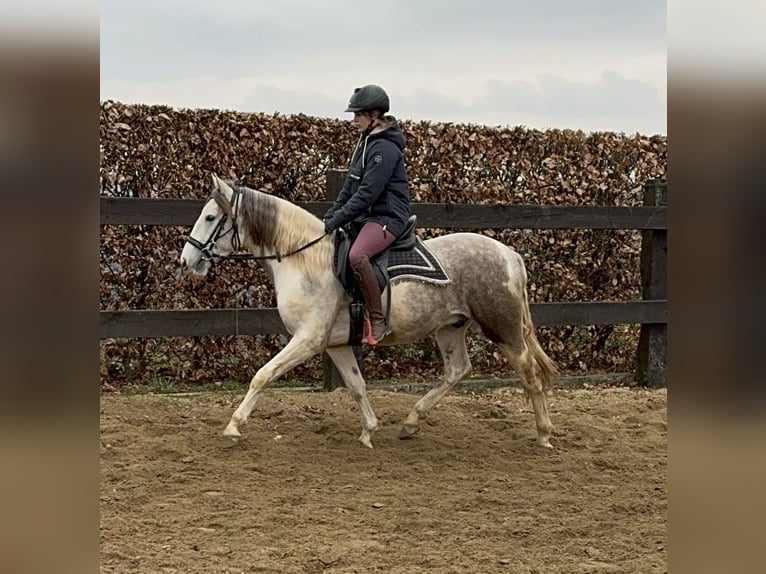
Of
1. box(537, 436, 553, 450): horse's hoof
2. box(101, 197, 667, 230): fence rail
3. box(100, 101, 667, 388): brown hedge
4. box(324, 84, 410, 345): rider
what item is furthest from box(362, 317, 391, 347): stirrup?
box(100, 101, 667, 388): brown hedge

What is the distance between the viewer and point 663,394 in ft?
27.3

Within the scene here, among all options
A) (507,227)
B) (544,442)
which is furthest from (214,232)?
(507,227)

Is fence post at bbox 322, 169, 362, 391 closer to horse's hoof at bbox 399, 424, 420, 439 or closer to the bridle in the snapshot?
horse's hoof at bbox 399, 424, 420, 439

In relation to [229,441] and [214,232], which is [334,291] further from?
[229,441]

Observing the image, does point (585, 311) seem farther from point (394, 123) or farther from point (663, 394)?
point (394, 123)

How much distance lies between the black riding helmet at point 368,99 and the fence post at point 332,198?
1881 mm

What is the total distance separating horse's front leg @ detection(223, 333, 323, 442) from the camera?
5.76 metres

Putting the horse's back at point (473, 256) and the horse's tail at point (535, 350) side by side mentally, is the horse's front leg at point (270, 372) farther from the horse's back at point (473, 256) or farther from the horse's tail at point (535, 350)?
the horse's tail at point (535, 350)

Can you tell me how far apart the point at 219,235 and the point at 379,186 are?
116 cm

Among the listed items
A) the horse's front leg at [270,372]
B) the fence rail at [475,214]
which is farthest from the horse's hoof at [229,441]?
the fence rail at [475,214]

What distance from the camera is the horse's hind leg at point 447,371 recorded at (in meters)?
6.42

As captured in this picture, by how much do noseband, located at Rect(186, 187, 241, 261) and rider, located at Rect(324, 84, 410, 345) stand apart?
0.63 m

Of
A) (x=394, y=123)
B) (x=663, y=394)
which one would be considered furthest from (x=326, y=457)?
(x=663, y=394)

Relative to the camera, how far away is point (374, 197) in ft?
19.0
